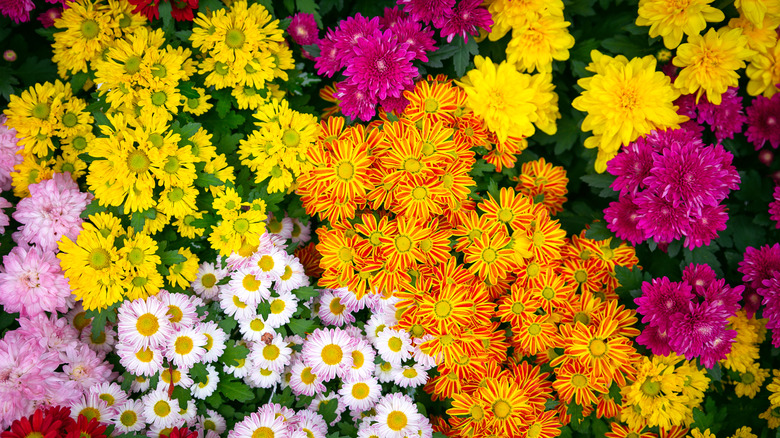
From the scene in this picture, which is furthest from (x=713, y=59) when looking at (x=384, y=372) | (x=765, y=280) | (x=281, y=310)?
(x=281, y=310)

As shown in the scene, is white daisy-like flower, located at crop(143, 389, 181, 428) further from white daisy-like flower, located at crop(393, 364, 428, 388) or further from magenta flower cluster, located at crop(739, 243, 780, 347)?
magenta flower cluster, located at crop(739, 243, 780, 347)

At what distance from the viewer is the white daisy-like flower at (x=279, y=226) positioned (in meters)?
1.72

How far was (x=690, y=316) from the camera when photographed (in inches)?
58.1

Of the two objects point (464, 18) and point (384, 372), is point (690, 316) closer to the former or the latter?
point (384, 372)

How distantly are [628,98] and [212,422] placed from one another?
1.58 m

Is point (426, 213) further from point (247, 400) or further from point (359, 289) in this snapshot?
point (247, 400)

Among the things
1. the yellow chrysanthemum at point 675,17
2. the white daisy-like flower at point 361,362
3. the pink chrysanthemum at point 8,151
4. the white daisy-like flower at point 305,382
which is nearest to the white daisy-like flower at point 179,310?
the white daisy-like flower at point 305,382

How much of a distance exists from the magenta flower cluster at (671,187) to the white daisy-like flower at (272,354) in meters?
1.04

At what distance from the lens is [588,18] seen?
74.0 inches

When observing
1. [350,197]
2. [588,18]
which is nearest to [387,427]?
[350,197]

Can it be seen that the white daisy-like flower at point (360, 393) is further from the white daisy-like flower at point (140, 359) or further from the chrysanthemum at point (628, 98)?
the chrysanthemum at point (628, 98)

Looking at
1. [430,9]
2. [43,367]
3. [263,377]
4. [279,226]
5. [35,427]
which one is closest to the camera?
[35,427]

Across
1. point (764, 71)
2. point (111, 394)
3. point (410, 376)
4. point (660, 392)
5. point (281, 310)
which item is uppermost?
point (764, 71)

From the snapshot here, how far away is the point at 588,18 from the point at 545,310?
1.06 m
